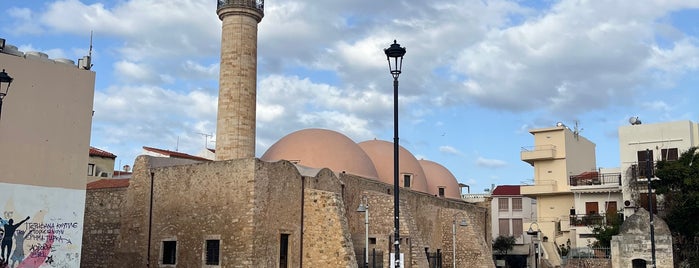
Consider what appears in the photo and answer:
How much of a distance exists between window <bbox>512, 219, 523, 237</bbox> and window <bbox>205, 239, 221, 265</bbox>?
36273 millimetres

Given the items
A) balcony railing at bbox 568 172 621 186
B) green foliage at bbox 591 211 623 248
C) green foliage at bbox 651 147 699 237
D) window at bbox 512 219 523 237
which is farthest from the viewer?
window at bbox 512 219 523 237

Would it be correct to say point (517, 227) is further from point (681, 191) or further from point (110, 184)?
point (110, 184)

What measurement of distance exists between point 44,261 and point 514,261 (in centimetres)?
3920

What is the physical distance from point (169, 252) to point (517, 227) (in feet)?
121

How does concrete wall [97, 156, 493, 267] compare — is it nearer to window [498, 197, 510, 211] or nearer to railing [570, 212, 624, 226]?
railing [570, 212, 624, 226]

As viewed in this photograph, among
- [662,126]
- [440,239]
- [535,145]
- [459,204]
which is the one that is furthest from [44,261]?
[535,145]

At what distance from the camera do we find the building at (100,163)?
38.2 meters

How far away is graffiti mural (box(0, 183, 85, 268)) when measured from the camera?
16016 millimetres

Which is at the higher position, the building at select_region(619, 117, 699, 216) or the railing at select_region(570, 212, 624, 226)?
the building at select_region(619, 117, 699, 216)

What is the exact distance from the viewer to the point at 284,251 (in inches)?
834

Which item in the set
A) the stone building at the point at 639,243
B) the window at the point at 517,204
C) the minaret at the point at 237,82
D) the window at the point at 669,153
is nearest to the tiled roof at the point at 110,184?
the minaret at the point at 237,82

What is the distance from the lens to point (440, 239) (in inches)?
1259

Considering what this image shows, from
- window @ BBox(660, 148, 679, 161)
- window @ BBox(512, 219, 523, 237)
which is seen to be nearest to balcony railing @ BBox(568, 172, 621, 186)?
window @ BBox(660, 148, 679, 161)

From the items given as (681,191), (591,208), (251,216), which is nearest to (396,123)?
(251,216)
